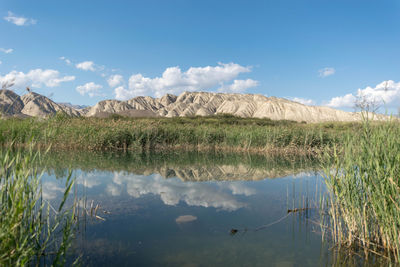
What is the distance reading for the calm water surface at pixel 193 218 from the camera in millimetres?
3324

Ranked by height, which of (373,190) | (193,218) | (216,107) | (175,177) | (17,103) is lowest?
(193,218)

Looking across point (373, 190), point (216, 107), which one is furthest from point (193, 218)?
point (216, 107)

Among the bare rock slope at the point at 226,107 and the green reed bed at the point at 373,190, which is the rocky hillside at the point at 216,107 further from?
the green reed bed at the point at 373,190

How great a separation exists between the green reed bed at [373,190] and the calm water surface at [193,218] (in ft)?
1.70

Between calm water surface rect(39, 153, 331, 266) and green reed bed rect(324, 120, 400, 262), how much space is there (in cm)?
52

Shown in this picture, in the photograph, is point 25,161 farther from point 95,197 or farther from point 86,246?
point 95,197

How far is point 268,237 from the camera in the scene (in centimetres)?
396

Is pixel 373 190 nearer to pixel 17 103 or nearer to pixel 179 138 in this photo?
pixel 17 103

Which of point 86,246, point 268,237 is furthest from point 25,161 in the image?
point 268,237

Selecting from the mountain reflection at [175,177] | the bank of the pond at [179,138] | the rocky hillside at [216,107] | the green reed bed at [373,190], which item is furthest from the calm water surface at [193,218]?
the rocky hillside at [216,107]

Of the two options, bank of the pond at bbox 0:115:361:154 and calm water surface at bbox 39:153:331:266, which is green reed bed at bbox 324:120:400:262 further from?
bank of the pond at bbox 0:115:361:154

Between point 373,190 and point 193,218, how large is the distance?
2638 millimetres

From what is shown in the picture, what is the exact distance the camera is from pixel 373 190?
322cm

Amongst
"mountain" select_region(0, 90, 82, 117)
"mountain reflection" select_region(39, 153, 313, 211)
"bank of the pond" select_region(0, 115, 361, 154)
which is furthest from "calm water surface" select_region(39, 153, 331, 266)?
"bank of the pond" select_region(0, 115, 361, 154)
